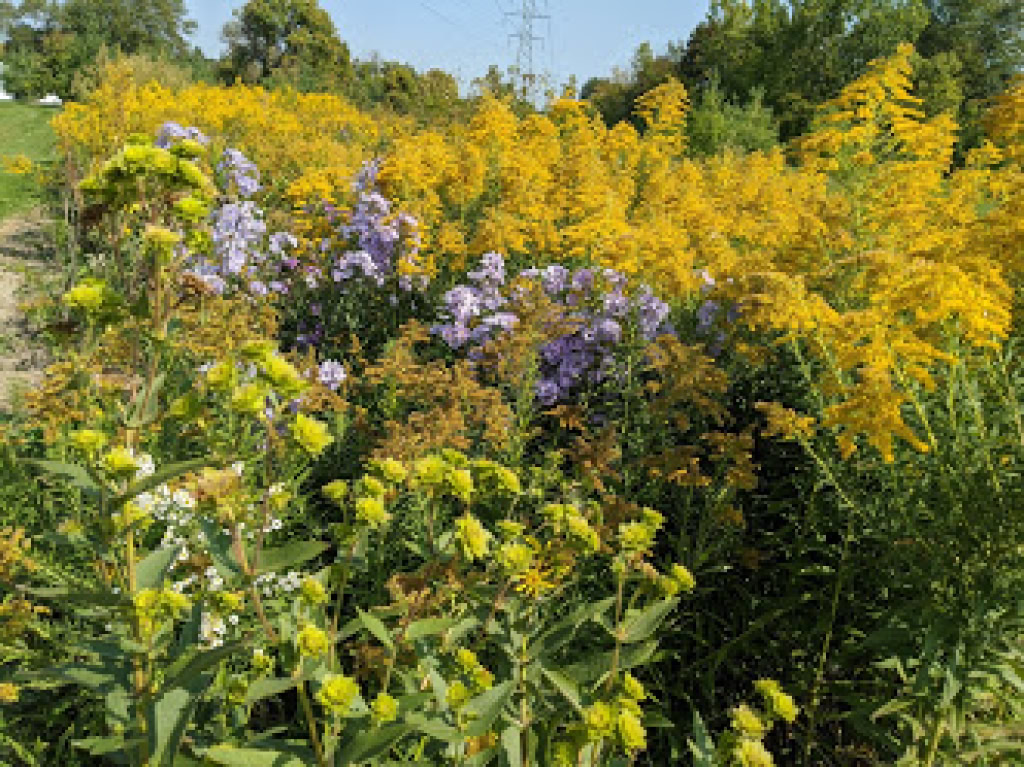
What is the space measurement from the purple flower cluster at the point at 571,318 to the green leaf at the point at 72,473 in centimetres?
229

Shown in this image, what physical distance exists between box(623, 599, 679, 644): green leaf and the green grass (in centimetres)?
825

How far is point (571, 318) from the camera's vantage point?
3373 millimetres

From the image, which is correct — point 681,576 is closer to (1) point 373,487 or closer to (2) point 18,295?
(1) point 373,487

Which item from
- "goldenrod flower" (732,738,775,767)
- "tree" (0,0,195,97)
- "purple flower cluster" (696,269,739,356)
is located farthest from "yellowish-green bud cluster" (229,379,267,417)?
"tree" (0,0,195,97)

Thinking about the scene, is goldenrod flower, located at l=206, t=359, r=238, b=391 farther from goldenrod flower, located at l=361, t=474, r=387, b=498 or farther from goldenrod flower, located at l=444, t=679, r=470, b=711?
goldenrod flower, located at l=444, t=679, r=470, b=711

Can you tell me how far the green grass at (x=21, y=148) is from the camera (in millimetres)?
10023

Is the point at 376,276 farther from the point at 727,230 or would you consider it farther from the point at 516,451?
the point at 727,230

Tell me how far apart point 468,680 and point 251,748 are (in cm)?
43

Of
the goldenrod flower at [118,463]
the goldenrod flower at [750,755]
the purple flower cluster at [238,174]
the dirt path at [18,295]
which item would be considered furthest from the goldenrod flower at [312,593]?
the purple flower cluster at [238,174]

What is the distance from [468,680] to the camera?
4.78ft

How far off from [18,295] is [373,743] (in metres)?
6.57

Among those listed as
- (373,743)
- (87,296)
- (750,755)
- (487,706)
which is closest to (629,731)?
(750,755)

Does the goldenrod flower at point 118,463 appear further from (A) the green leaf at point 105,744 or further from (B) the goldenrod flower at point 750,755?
(B) the goldenrod flower at point 750,755

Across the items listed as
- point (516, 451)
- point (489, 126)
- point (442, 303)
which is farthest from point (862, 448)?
point (489, 126)
